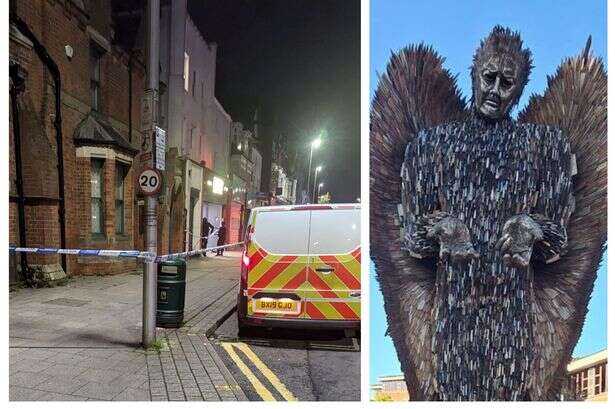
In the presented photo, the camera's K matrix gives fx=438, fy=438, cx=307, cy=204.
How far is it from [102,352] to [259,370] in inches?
63.3

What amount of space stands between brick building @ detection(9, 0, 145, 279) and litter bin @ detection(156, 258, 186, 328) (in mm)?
2973

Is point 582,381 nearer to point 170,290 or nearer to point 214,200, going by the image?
point 170,290

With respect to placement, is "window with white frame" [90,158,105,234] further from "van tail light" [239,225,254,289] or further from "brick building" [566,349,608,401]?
"brick building" [566,349,608,401]

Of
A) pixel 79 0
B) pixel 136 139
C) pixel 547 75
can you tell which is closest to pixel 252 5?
pixel 547 75

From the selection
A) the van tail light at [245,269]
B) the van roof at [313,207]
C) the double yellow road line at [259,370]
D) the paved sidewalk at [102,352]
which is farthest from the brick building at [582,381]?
the van tail light at [245,269]

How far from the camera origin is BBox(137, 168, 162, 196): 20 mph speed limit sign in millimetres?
4473

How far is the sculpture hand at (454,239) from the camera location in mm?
3193

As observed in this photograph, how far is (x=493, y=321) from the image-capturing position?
3221 mm

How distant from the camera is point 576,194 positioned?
3191 mm

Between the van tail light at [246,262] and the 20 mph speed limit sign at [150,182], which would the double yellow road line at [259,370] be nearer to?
the van tail light at [246,262]

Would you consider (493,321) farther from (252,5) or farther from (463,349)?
(252,5)

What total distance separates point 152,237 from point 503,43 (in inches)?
145

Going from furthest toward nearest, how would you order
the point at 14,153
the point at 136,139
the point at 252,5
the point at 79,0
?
1. the point at 136,139
2. the point at 79,0
3. the point at 14,153
4. the point at 252,5

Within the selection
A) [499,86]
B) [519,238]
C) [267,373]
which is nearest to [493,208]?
[519,238]
